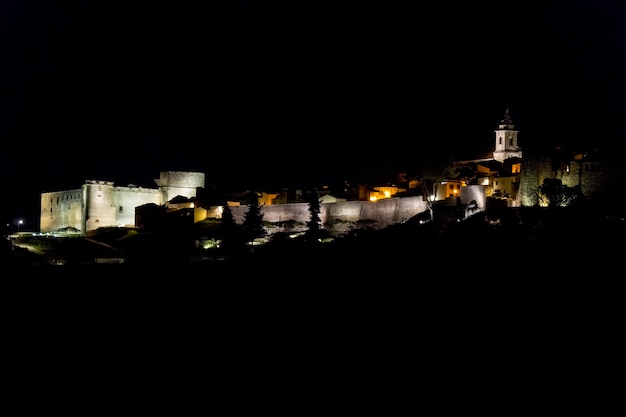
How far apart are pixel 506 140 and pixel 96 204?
1481 inches

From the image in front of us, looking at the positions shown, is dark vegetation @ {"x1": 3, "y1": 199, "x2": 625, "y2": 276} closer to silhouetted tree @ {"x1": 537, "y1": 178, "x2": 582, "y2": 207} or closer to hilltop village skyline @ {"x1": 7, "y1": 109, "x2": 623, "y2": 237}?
silhouetted tree @ {"x1": 537, "y1": 178, "x2": 582, "y2": 207}

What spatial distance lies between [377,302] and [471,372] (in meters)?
7.58

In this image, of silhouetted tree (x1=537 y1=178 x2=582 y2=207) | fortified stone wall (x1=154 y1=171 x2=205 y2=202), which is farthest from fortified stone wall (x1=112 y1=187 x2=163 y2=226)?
silhouetted tree (x1=537 y1=178 x2=582 y2=207)

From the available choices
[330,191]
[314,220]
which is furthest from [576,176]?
[330,191]

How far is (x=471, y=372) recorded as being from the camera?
14625 mm

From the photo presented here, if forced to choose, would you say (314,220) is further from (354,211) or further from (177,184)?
(177,184)

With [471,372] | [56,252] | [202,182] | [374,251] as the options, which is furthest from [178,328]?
[202,182]

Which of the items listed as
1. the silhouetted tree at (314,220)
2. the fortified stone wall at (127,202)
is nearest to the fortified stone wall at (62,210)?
the fortified stone wall at (127,202)

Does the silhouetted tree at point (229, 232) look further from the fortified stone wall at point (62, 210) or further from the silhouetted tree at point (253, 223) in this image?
the fortified stone wall at point (62, 210)

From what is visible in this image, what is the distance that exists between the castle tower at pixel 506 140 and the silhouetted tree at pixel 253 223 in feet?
84.9

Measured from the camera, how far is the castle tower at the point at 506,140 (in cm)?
6038

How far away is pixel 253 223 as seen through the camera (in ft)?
145

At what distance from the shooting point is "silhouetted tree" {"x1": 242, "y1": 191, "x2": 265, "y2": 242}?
4281 centimetres

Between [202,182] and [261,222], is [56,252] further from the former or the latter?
[202,182]
